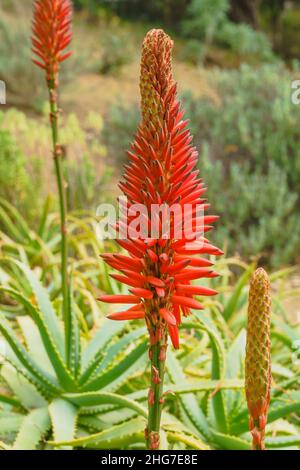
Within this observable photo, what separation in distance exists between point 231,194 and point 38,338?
3316mm

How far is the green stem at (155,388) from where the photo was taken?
3.98ft

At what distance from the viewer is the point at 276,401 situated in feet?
7.72

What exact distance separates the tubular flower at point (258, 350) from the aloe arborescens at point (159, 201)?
82 mm

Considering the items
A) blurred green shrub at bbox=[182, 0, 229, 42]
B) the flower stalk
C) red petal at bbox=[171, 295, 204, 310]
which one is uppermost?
blurred green shrub at bbox=[182, 0, 229, 42]

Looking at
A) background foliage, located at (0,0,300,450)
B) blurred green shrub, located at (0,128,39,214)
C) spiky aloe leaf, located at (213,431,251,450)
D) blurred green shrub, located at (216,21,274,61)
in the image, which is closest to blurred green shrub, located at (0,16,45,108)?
background foliage, located at (0,0,300,450)

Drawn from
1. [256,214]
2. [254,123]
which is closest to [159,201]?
[256,214]

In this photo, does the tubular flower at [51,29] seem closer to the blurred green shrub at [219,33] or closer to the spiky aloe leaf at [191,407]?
the spiky aloe leaf at [191,407]

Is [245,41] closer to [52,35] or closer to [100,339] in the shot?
[100,339]

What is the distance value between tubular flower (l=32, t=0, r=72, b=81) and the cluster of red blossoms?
90 centimetres

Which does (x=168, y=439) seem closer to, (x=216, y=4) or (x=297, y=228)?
(x=297, y=228)

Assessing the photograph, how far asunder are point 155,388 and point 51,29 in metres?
1.14

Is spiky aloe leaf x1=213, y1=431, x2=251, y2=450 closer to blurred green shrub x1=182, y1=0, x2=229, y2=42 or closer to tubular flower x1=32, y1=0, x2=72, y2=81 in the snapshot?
tubular flower x1=32, y1=0, x2=72, y2=81

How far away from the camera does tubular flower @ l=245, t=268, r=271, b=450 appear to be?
1.11 metres
